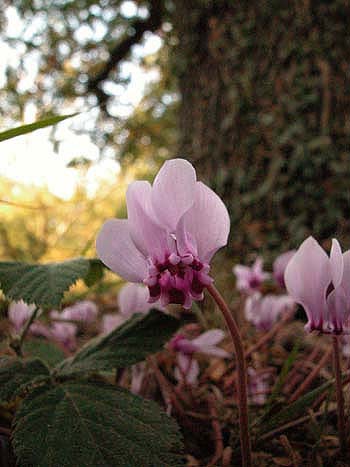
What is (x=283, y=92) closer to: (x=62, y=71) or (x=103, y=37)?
(x=103, y=37)

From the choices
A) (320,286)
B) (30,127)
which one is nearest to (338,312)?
(320,286)

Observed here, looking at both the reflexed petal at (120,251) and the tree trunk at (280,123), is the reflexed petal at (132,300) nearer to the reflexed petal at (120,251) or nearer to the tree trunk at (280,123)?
the reflexed petal at (120,251)

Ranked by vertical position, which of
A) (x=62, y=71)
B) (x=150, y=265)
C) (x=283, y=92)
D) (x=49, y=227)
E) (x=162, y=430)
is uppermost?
(x=62, y=71)

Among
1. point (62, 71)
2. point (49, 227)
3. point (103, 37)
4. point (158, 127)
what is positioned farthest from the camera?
point (158, 127)

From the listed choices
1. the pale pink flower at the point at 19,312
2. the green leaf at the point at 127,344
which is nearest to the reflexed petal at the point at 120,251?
the green leaf at the point at 127,344

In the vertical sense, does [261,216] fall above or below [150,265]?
below

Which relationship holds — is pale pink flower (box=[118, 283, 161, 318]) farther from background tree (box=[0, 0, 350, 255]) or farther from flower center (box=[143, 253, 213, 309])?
background tree (box=[0, 0, 350, 255])

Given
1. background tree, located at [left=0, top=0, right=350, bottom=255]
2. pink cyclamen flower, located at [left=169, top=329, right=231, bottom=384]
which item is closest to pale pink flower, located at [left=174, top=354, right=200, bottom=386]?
pink cyclamen flower, located at [left=169, top=329, right=231, bottom=384]

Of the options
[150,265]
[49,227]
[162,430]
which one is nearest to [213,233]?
[150,265]
